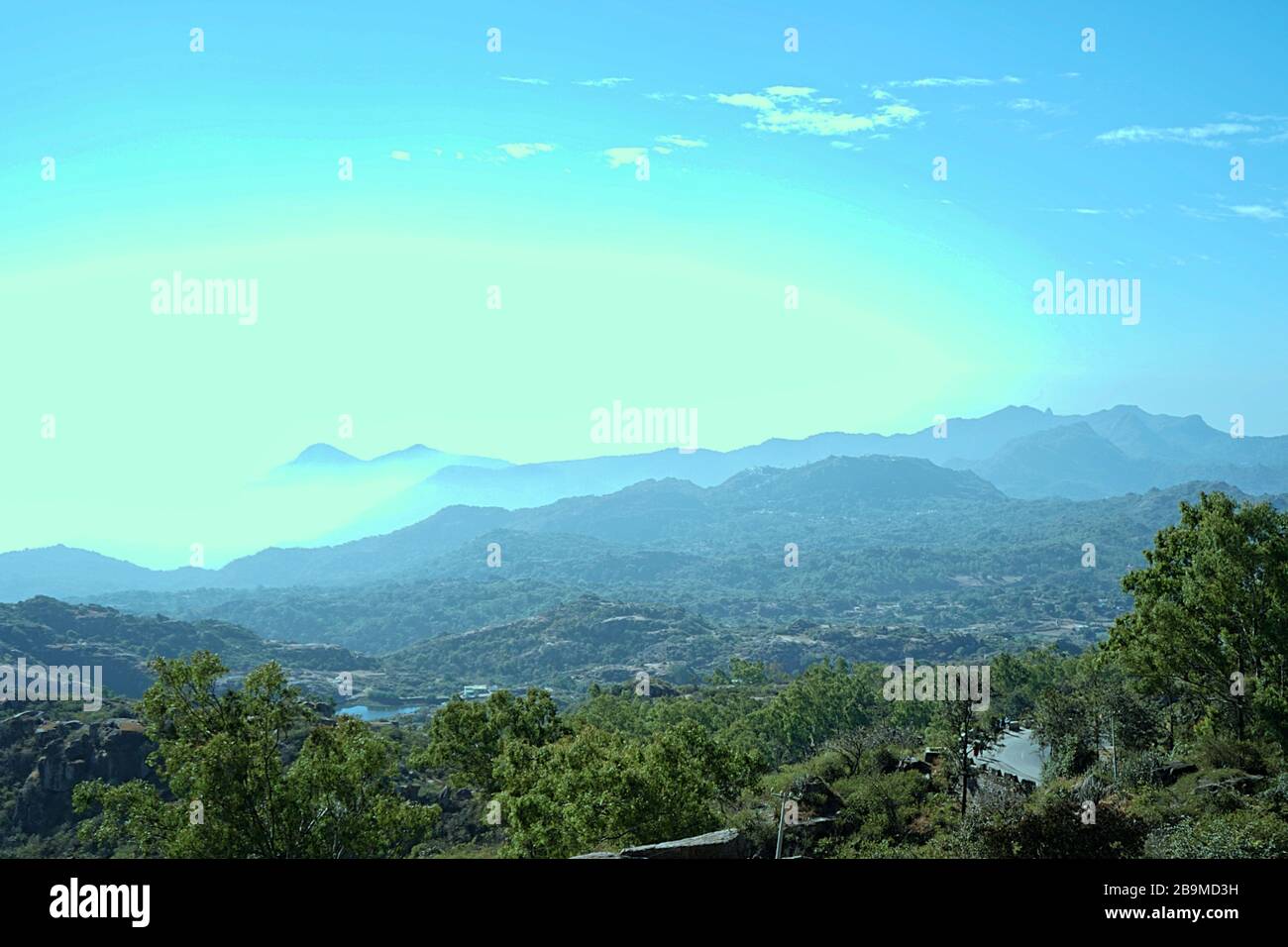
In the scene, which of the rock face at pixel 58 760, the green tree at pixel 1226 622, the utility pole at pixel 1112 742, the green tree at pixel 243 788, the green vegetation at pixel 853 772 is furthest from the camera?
the rock face at pixel 58 760

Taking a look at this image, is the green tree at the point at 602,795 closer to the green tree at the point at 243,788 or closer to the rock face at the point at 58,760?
the green tree at the point at 243,788

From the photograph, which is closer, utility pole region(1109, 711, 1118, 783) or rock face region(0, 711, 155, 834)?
utility pole region(1109, 711, 1118, 783)

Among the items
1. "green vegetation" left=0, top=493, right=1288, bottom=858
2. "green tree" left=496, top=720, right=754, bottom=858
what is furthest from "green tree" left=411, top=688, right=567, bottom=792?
"green tree" left=496, top=720, right=754, bottom=858

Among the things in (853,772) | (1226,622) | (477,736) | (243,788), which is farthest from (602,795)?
(1226,622)

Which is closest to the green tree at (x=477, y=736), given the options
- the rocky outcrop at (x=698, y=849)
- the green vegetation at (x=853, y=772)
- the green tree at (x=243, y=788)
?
the green vegetation at (x=853, y=772)

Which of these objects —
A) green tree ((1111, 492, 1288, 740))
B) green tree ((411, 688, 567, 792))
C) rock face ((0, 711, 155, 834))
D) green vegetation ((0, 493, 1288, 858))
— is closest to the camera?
green vegetation ((0, 493, 1288, 858))

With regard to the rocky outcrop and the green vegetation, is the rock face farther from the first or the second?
the rocky outcrop

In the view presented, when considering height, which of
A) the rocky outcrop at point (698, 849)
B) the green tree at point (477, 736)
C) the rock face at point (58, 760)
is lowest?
the rock face at point (58, 760)

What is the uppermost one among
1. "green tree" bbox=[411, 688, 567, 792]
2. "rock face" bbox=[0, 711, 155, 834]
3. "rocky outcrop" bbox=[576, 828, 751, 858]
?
"rocky outcrop" bbox=[576, 828, 751, 858]
